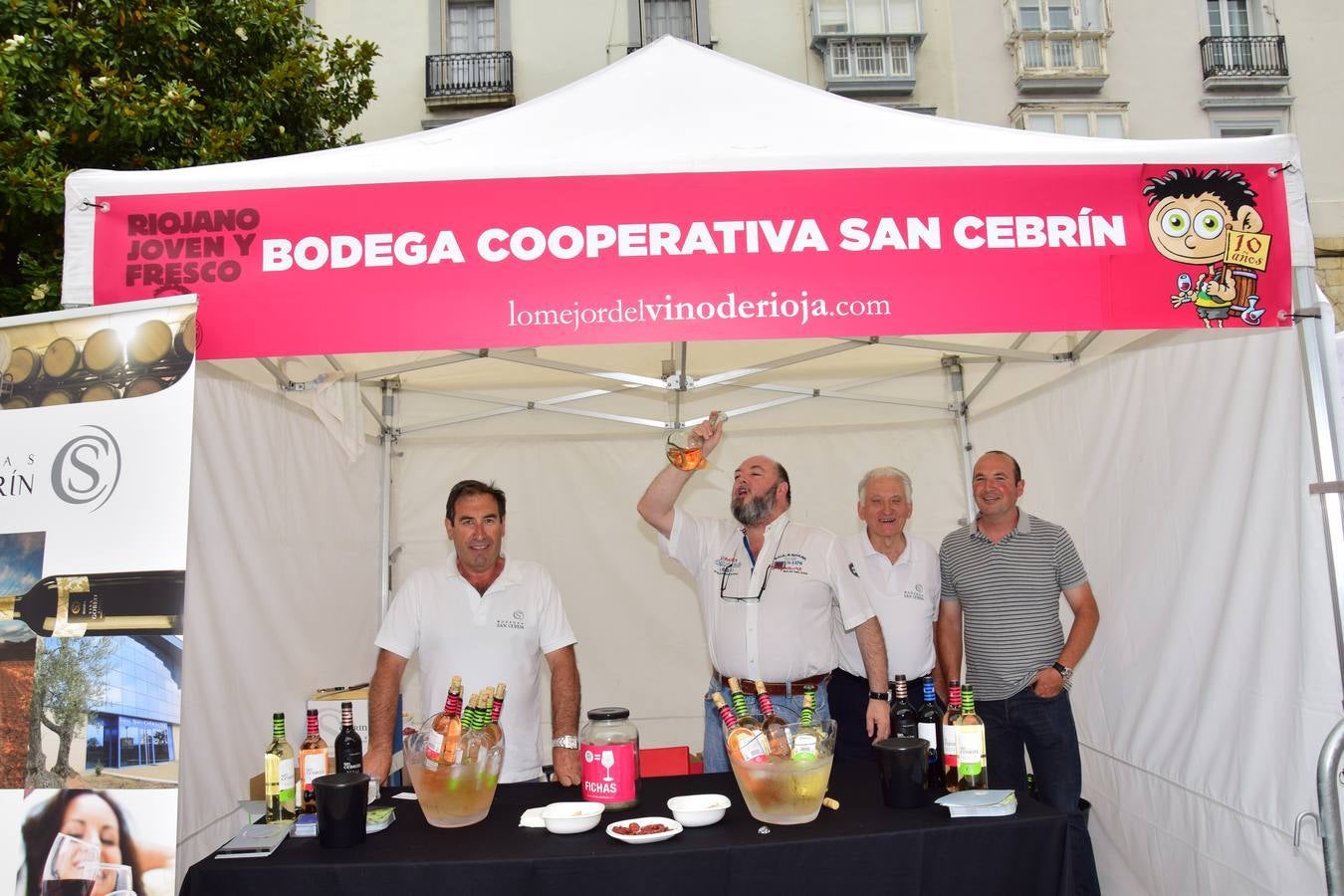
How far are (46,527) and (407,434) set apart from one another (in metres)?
2.47

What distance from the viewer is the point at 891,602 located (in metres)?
Answer: 3.39

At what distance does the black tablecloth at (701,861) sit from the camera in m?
1.79

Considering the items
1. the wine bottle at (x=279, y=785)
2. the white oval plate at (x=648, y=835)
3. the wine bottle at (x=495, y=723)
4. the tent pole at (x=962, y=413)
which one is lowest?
the white oval plate at (x=648, y=835)

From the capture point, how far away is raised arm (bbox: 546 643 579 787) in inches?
93.0

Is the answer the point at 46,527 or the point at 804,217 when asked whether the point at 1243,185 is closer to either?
the point at 804,217

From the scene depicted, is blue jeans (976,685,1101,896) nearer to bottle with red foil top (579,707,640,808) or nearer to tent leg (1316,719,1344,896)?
tent leg (1316,719,1344,896)

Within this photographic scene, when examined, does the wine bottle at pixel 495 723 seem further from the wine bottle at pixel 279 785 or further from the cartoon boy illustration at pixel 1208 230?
the cartoon boy illustration at pixel 1208 230

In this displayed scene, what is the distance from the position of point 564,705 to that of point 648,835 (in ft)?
2.85

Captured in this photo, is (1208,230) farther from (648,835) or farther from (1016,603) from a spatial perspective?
(648,835)

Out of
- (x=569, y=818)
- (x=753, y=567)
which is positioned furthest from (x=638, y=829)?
(x=753, y=567)

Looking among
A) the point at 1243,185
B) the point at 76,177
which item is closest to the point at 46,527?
the point at 76,177

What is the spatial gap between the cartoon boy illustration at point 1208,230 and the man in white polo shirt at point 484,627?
1.87 m

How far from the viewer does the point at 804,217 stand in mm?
2213

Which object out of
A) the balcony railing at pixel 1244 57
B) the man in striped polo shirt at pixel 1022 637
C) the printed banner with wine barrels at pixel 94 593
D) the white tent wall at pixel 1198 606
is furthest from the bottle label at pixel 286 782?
the balcony railing at pixel 1244 57
